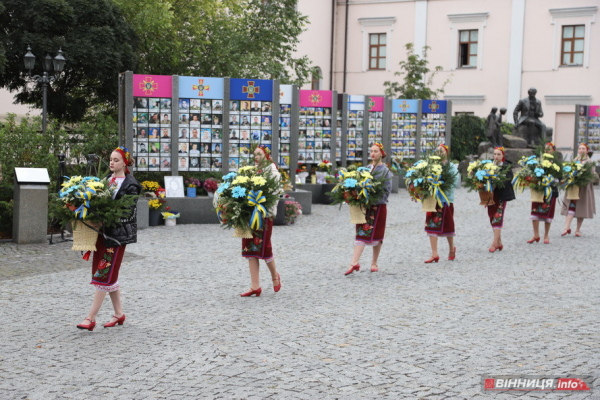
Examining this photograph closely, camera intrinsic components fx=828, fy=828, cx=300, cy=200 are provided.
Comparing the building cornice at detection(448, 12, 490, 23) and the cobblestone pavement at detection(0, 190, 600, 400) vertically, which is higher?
the building cornice at detection(448, 12, 490, 23)

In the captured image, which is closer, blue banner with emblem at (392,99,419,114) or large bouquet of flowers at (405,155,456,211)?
large bouquet of flowers at (405,155,456,211)

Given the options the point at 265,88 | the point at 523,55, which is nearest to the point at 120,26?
the point at 265,88

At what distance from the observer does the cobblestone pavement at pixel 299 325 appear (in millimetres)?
5918

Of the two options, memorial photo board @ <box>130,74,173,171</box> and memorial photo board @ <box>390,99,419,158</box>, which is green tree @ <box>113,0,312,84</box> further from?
memorial photo board @ <box>130,74,173,171</box>

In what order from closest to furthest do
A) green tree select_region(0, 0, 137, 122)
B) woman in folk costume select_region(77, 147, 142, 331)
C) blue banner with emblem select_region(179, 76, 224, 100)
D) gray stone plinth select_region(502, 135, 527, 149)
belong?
1. woman in folk costume select_region(77, 147, 142, 331)
2. blue banner with emblem select_region(179, 76, 224, 100)
3. green tree select_region(0, 0, 137, 122)
4. gray stone plinth select_region(502, 135, 527, 149)

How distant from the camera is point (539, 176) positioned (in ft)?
47.2

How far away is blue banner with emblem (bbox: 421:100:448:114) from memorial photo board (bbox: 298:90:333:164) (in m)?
5.90

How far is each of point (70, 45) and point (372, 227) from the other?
46.3ft

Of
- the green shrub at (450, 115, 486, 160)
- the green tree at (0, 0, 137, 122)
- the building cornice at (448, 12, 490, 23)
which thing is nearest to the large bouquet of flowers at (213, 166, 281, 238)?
the green tree at (0, 0, 137, 122)

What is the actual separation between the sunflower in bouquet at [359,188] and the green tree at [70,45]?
524 inches

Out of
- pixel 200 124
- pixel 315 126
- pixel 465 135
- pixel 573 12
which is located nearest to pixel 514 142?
pixel 465 135

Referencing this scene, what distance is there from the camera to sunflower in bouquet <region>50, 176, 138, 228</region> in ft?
24.2

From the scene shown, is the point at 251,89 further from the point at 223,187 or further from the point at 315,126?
the point at 223,187

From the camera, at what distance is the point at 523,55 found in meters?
40.4
